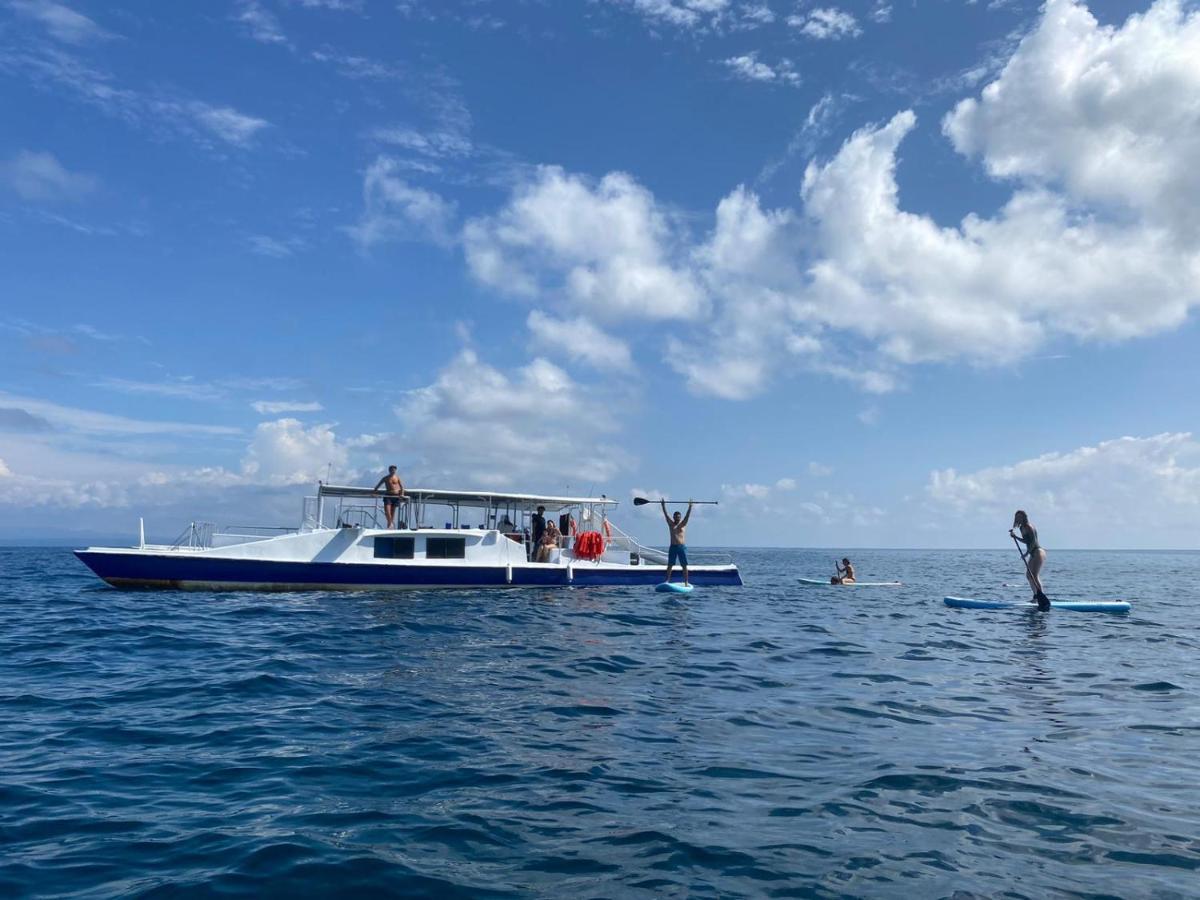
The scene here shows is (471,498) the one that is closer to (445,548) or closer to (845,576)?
(445,548)

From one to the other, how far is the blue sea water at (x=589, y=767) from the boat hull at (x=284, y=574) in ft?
29.5

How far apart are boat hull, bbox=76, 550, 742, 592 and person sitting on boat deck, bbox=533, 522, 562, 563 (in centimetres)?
96

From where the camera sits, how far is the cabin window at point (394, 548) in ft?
89.3

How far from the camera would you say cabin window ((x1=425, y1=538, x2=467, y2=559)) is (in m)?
27.8

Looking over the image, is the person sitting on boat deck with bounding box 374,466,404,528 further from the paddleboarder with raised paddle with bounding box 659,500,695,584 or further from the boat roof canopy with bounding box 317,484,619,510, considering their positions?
the paddleboarder with raised paddle with bounding box 659,500,695,584

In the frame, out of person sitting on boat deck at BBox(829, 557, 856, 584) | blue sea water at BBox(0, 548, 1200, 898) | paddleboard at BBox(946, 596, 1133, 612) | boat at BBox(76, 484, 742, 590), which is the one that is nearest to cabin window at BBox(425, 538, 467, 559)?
boat at BBox(76, 484, 742, 590)

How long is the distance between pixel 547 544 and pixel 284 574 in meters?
9.44

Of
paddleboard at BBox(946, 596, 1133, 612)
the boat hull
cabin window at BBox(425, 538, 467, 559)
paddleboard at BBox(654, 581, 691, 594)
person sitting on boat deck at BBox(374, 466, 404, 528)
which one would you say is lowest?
paddleboard at BBox(946, 596, 1133, 612)

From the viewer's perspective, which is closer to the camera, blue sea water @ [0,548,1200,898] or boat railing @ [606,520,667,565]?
blue sea water @ [0,548,1200,898]

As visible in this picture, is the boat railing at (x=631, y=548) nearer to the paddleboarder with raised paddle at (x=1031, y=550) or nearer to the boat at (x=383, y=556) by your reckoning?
the boat at (x=383, y=556)

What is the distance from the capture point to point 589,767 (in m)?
7.97

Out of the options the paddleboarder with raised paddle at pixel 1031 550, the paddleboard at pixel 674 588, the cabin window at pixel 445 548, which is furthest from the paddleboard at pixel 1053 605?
the cabin window at pixel 445 548

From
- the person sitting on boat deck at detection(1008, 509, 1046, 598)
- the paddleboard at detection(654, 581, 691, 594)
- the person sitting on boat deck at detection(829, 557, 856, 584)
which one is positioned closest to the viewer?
the person sitting on boat deck at detection(1008, 509, 1046, 598)

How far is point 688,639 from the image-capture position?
17.6 m
